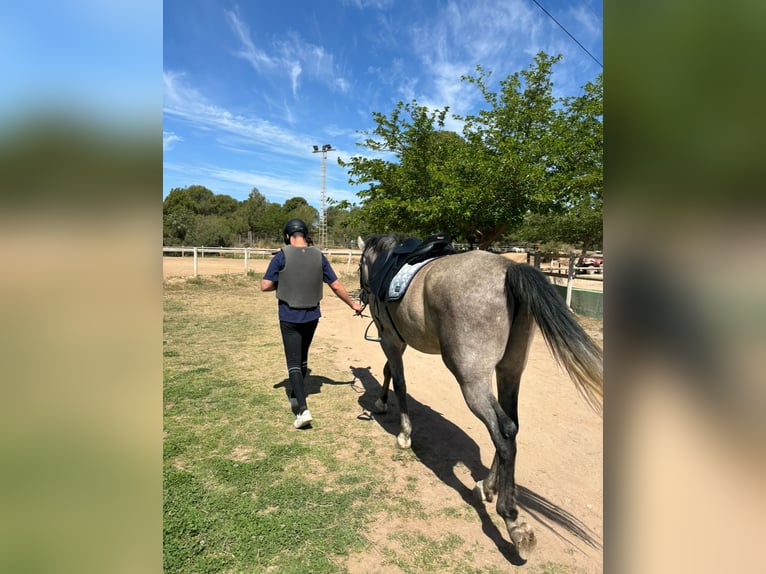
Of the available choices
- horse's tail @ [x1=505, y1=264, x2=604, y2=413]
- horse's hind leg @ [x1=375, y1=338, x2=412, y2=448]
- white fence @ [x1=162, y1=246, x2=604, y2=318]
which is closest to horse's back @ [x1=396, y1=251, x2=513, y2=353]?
horse's tail @ [x1=505, y1=264, x2=604, y2=413]

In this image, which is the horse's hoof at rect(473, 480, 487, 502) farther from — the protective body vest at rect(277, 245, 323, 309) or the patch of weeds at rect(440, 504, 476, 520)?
the protective body vest at rect(277, 245, 323, 309)

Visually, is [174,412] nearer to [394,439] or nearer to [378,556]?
[394,439]

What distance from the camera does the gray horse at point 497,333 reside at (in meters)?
2.11

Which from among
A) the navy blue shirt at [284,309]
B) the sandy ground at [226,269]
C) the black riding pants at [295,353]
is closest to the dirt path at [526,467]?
the black riding pants at [295,353]

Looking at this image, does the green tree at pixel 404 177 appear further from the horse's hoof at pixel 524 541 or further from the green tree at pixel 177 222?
the green tree at pixel 177 222

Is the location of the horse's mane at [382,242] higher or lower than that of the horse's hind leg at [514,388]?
higher

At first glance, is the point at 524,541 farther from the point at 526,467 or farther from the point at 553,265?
the point at 553,265

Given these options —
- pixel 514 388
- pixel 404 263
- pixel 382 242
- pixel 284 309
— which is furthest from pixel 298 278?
pixel 514 388

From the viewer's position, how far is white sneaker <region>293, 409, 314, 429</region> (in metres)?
3.78

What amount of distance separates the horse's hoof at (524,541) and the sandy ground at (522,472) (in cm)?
9

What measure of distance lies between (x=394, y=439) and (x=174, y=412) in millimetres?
2406
